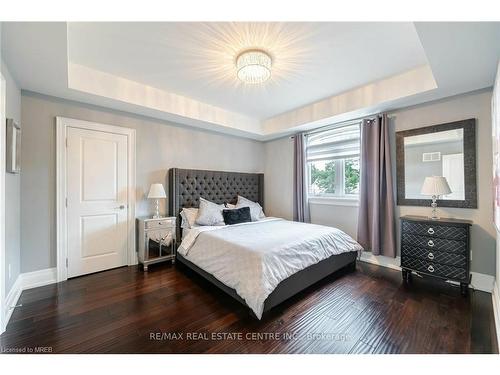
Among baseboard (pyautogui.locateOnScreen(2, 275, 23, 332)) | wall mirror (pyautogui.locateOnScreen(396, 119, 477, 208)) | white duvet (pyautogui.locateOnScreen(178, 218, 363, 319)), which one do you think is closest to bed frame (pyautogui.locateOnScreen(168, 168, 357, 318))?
white duvet (pyautogui.locateOnScreen(178, 218, 363, 319))

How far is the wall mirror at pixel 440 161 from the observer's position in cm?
258

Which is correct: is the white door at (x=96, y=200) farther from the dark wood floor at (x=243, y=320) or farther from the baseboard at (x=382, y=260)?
the baseboard at (x=382, y=260)

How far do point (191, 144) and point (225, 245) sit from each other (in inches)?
89.0

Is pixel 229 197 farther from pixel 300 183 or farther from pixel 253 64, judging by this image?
pixel 253 64

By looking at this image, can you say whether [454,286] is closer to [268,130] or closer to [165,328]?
[165,328]

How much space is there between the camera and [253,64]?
2143 mm

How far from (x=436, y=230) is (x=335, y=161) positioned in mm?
1846

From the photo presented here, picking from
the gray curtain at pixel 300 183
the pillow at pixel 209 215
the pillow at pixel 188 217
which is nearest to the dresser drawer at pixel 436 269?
the gray curtain at pixel 300 183

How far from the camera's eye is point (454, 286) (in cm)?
259

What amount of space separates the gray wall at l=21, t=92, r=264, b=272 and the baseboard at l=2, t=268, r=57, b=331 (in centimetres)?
7

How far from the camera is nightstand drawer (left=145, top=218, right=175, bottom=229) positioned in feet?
10.6

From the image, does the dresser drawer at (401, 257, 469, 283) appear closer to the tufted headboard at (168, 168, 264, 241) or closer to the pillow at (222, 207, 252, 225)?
the pillow at (222, 207, 252, 225)

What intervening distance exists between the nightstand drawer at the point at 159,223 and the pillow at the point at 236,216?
84cm

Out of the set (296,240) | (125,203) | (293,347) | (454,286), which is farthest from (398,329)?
(125,203)
